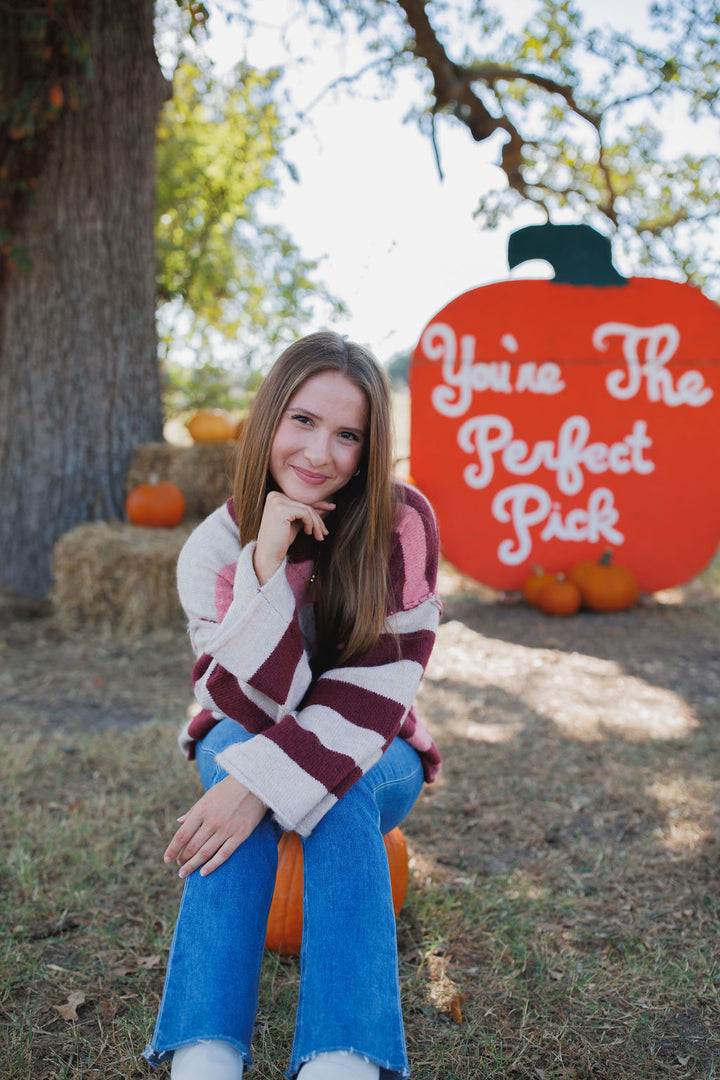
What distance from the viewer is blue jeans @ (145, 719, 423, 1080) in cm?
118

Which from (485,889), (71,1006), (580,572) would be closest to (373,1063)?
(71,1006)

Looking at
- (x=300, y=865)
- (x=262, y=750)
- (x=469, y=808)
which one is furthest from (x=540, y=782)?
(x=262, y=750)

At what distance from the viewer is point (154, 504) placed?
15.0ft

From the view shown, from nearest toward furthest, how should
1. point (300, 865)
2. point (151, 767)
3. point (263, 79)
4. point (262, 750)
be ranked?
point (262, 750) < point (300, 865) < point (151, 767) < point (263, 79)

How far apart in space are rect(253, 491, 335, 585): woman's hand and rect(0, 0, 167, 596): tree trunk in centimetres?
329

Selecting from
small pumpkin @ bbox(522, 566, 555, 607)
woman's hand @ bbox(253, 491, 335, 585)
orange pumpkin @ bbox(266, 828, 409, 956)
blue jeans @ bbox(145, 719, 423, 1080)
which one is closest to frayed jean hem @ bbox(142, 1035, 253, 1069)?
blue jeans @ bbox(145, 719, 423, 1080)

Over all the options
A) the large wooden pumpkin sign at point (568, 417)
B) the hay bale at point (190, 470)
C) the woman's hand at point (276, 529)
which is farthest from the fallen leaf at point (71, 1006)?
the large wooden pumpkin sign at point (568, 417)

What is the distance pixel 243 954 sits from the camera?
126cm

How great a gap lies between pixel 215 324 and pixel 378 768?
21.1 ft

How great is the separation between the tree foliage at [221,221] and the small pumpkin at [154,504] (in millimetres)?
2566

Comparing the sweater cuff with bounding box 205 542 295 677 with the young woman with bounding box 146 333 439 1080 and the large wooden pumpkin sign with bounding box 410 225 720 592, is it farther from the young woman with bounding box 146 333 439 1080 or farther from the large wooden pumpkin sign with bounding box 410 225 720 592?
the large wooden pumpkin sign with bounding box 410 225 720 592

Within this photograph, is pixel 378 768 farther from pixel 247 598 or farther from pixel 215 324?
pixel 215 324

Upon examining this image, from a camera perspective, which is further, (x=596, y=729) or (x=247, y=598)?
(x=596, y=729)

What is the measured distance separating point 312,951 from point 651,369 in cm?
415
